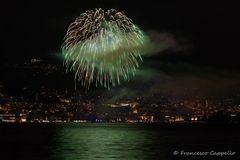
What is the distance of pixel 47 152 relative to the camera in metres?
91.4

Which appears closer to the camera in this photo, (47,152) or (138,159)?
(138,159)

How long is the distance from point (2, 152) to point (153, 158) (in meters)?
26.6

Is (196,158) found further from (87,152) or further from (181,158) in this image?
(87,152)

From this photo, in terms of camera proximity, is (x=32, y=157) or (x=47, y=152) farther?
(x=47, y=152)

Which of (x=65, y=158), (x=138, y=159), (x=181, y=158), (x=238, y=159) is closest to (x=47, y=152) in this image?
(x=65, y=158)

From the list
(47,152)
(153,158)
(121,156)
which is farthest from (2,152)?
(153,158)

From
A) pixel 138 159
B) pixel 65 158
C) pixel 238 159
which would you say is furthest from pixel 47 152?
pixel 238 159

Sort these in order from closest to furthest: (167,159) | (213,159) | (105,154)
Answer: (213,159), (167,159), (105,154)

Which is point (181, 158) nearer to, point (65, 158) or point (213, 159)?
point (213, 159)

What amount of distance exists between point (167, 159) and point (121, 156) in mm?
8310

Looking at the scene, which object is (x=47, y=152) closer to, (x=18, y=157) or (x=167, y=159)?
(x=18, y=157)

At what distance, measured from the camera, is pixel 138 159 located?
7912 cm

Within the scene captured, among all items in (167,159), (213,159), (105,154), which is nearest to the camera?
(213,159)

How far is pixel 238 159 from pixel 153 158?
12923 millimetres
